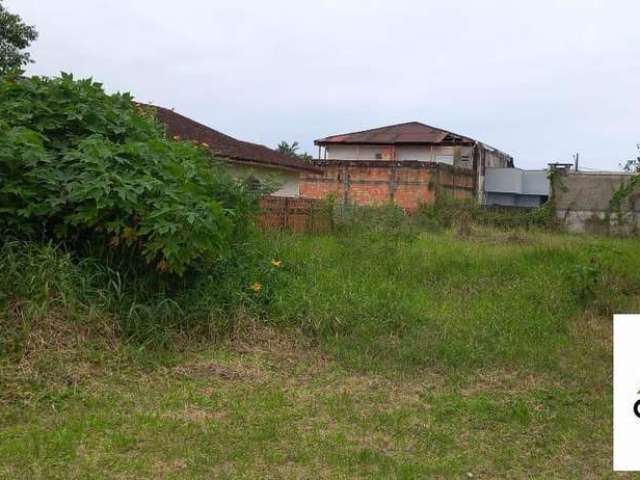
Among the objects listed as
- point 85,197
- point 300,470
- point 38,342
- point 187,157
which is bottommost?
point 300,470

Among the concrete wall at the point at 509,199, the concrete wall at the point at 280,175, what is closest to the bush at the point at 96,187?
the concrete wall at the point at 280,175

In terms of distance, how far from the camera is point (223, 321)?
5.77 m

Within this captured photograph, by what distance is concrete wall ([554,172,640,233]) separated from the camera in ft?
55.8

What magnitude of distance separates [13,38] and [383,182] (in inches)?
435

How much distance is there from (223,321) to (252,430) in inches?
76.4

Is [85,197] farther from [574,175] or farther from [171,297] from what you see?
[574,175]

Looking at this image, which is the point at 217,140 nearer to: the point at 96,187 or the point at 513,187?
the point at 96,187

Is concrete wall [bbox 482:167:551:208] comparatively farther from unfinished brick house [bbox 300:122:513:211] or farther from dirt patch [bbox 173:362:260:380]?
dirt patch [bbox 173:362:260:380]

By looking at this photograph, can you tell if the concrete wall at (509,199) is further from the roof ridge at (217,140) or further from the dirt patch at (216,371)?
the dirt patch at (216,371)

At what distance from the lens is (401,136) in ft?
102

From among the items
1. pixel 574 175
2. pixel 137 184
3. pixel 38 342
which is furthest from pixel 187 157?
pixel 574 175

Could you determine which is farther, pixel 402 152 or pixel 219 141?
pixel 402 152

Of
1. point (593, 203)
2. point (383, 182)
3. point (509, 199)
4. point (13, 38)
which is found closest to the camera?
point (13, 38)

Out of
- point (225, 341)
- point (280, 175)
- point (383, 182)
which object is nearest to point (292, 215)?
point (280, 175)
